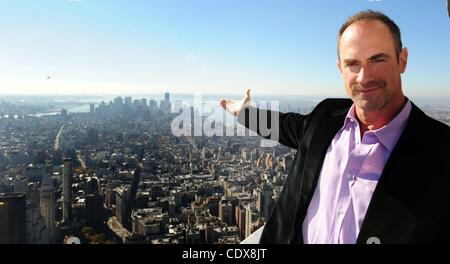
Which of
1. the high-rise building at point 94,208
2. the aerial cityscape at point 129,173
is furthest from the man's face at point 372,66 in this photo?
the high-rise building at point 94,208

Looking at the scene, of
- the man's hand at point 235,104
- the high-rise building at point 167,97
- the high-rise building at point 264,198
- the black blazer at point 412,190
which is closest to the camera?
the black blazer at point 412,190

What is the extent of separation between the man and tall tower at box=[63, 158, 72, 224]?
9.71 feet

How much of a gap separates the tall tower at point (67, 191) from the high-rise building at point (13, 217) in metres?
0.42

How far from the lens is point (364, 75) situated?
89 centimetres

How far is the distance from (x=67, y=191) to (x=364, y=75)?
4.00 m

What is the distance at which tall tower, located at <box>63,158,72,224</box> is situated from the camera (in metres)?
3.68

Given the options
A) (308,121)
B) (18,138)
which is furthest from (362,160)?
(18,138)

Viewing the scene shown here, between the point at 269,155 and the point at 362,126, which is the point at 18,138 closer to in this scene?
the point at 269,155

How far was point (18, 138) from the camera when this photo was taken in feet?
14.5

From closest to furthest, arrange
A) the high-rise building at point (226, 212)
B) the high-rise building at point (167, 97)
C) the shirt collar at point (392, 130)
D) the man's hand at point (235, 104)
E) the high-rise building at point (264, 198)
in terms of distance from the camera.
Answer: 1. the shirt collar at point (392, 130)
2. the man's hand at point (235, 104)
3. the high-rise building at point (264, 198)
4. the high-rise building at point (226, 212)
5. the high-rise building at point (167, 97)

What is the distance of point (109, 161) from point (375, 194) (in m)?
4.78

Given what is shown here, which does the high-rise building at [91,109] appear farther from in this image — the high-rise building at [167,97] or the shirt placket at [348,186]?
the shirt placket at [348,186]

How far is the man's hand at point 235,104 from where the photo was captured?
1499 mm

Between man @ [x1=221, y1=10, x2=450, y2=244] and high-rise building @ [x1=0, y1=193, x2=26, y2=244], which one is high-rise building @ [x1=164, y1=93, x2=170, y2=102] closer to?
high-rise building @ [x1=0, y1=193, x2=26, y2=244]
